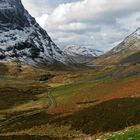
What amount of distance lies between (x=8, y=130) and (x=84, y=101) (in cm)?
2270

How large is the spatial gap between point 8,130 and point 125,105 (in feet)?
71.4

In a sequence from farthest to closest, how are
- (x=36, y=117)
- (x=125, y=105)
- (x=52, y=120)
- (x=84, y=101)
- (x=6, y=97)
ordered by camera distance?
1. (x=6, y=97)
2. (x=84, y=101)
3. (x=36, y=117)
4. (x=52, y=120)
5. (x=125, y=105)

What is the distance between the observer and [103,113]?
222 feet

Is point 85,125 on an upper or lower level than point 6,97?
lower

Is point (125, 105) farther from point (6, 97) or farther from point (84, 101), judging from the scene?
point (6, 97)

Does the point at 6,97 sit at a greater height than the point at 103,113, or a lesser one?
greater

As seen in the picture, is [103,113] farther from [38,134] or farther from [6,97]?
[6,97]

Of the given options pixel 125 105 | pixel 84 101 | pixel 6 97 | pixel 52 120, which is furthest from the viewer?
pixel 6 97

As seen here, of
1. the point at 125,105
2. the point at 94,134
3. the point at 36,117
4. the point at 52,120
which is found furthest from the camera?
the point at 36,117

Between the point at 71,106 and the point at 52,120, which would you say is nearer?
the point at 52,120

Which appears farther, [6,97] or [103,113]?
[6,97]

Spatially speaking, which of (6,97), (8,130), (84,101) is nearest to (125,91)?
(84,101)

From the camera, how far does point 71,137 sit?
5812 centimetres

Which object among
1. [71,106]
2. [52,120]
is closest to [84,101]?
[71,106]
